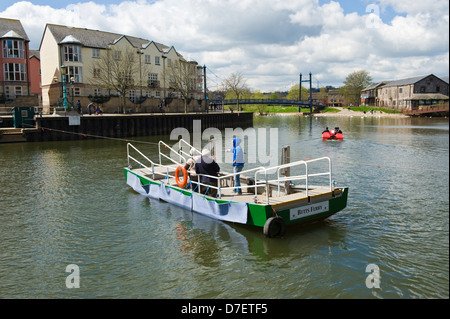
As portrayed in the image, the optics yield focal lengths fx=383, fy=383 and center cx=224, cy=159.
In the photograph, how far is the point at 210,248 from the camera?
12539 millimetres

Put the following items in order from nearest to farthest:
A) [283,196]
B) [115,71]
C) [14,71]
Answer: [283,196] < [14,71] < [115,71]

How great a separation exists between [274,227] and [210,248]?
222cm

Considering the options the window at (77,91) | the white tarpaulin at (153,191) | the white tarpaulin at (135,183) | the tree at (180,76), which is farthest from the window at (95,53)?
the white tarpaulin at (153,191)

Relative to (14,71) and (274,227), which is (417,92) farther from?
(274,227)

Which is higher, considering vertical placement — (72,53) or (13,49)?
(13,49)

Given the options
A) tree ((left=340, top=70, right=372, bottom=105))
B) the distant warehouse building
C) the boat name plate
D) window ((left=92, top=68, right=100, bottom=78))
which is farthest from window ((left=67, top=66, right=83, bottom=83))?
→ tree ((left=340, top=70, right=372, bottom=105))

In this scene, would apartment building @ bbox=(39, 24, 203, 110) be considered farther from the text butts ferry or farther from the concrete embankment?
the text butts ferry

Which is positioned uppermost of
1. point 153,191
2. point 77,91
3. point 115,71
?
point 115,71

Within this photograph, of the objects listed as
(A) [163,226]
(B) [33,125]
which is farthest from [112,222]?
(B) [33,125]

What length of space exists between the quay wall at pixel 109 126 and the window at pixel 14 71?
22.8m

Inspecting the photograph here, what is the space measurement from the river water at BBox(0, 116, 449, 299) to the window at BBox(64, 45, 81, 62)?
166 feet

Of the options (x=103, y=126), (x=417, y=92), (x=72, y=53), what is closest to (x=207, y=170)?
(x=103, y=126)
